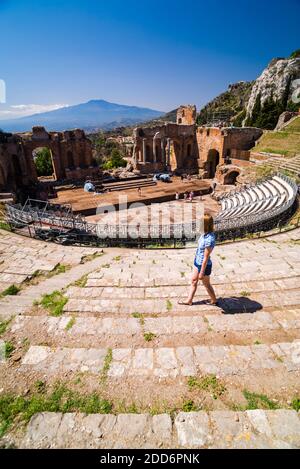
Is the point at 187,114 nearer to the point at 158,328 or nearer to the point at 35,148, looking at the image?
the point at 35,148

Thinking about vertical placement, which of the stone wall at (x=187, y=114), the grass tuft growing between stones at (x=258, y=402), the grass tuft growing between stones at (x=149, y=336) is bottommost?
the grass tuft growing between stones at (x=149, y=336)

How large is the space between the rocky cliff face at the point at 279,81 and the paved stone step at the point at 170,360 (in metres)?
50.7

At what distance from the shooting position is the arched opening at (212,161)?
35.1 m

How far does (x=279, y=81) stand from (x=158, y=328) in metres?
54.6

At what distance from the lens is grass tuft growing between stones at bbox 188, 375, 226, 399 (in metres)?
3.47

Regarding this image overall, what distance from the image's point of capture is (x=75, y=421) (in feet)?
10.3

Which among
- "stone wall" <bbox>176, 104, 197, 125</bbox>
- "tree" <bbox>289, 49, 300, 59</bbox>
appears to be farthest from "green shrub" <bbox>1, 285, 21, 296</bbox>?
"tree" <bbox>289, 49, 300, 59</bbox>

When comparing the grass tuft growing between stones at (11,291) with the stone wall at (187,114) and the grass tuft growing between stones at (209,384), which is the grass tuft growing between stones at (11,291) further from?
the stone wall at (187,114)

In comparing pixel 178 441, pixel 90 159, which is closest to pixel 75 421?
pixel 178 441

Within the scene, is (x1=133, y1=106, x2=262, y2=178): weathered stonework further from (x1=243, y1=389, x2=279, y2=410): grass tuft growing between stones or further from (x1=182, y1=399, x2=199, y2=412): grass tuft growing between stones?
(x1=182, y1=399, x2=199, y2=412): grass tuft growing between stones

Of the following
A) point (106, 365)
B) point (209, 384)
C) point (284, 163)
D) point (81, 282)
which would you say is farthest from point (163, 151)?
point (209, 384)

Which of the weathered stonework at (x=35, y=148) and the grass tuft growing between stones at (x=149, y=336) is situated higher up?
the weathered stonework at (x=35, y=148)

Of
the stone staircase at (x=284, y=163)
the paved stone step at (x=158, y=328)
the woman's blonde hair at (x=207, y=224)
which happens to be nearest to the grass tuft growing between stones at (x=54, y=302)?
the paved stone step at (x=158, y=328)

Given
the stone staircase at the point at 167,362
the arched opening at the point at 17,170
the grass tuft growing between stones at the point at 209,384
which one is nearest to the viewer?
the stone staircase at the point at 167,362
